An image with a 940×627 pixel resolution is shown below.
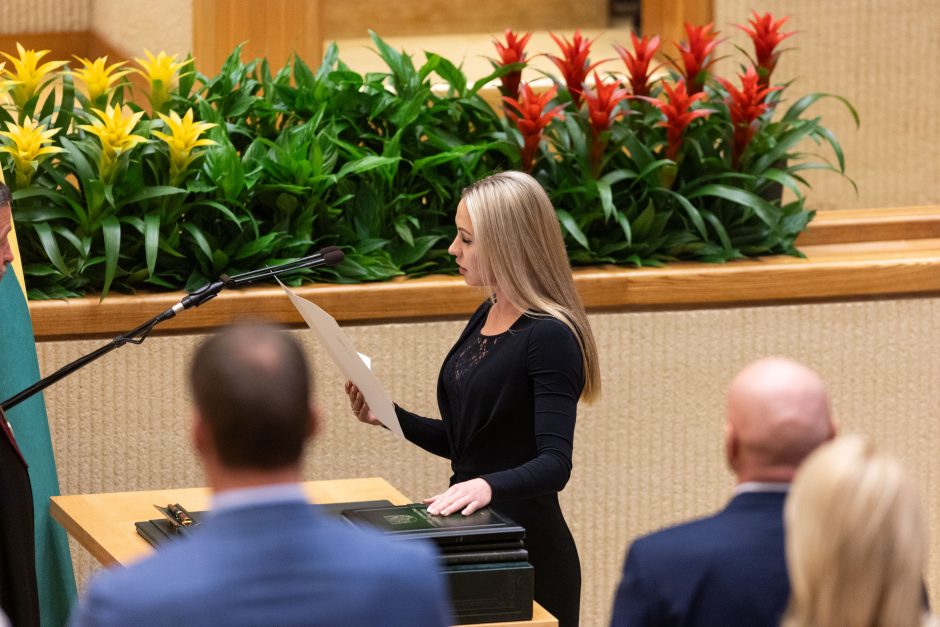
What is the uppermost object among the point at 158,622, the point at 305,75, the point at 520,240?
the point at 305,75

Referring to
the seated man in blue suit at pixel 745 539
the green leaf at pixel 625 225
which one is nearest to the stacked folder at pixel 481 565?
the seated man in blue suit at pixel 745 539

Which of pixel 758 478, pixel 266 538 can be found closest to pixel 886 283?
pixel 758 478

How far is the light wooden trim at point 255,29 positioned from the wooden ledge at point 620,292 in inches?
69.6

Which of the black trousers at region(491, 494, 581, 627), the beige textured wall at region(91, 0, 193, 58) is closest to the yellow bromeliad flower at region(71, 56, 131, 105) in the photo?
the beige textured wall at region(91, 0, 193, 58)

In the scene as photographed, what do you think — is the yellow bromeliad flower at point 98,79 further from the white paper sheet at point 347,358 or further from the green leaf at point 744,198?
the green leaf at point 744,198

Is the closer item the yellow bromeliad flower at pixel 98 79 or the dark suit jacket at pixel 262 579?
the dark suit jacket at pixel 262 579

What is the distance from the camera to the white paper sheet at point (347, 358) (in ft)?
8.31

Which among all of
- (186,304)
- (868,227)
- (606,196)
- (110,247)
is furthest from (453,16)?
(186,304)

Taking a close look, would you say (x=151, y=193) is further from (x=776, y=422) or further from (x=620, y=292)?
(x=776, y=422)

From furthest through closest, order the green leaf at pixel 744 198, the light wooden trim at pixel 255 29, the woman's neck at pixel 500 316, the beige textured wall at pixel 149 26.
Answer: the beige textured wall at pixel 149 26
the light wooden trim at pixel 255 29
the green leaf at pixel 744 198
the woman's neck at pixel 500 316

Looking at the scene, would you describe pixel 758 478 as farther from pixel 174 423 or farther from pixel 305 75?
pixel 305 75

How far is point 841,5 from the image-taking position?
18.1ft

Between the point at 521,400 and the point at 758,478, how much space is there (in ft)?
3.23

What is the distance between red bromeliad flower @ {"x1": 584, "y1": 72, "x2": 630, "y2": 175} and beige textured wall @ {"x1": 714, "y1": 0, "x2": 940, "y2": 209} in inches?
66.8
